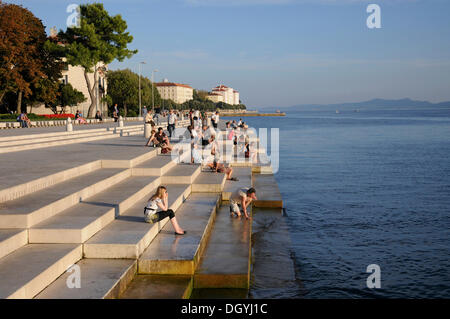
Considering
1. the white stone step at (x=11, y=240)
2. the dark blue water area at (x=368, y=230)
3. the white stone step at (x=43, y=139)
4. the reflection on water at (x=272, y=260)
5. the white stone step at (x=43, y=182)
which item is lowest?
the dark blue water area at (x=368, y=230)

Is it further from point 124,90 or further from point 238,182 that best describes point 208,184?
point 124,90

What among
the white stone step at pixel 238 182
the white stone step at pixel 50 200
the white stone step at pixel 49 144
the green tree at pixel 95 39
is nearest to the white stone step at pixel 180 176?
the white stone step at pixel 238 182

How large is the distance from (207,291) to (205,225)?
7.17 feet

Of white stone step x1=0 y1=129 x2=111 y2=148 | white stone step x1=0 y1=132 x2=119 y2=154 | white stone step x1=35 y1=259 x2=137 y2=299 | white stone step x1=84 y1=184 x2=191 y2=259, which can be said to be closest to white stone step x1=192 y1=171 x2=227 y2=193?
white stone step x1=84 y1=184 x2=191 y2=259

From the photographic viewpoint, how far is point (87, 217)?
7.46m

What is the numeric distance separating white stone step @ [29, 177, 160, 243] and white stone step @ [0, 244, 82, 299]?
15cm

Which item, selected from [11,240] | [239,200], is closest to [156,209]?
[11,240]

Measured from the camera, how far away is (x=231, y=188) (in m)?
13.7

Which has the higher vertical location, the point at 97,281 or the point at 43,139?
the point at 43,139

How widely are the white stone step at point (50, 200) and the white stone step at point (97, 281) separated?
1121 millimetres

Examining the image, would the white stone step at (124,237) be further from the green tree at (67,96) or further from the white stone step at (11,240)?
the green tree at (67,96)

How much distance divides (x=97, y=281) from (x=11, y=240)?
1485 millimetres

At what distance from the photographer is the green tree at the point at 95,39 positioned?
45.3 metres
